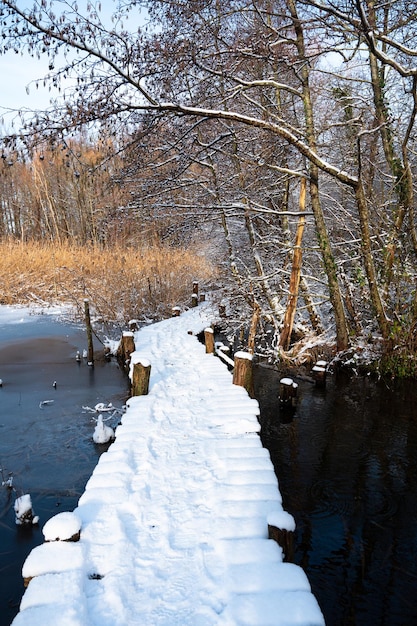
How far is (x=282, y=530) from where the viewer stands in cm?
257

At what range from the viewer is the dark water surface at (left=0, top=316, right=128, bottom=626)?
13.5ft

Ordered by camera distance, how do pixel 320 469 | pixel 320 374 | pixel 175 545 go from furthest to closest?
pixel 320 374 → pixel 320 469 → pixel 175 545

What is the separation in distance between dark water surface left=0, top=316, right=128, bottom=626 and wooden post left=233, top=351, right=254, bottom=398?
2.24m

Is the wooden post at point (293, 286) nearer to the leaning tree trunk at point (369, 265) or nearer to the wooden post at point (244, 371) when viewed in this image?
the leaning tree trunk at point (369, 265)

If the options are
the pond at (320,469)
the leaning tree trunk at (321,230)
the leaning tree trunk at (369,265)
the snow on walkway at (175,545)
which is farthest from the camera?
the leaning tree trunk at (321,230)

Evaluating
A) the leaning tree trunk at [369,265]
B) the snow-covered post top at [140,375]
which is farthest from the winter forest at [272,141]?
the snow-covered post top at [140,375]

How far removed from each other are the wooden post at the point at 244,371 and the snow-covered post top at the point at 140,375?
122cm

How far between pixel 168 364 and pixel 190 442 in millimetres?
3202

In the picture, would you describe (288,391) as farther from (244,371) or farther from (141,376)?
Answer: (141,376)

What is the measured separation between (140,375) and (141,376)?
2cm

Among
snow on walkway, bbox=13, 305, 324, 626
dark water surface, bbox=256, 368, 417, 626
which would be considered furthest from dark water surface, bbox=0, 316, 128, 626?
dark water surface, bbox=256, 368, 417, 626

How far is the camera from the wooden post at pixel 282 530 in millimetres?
2572

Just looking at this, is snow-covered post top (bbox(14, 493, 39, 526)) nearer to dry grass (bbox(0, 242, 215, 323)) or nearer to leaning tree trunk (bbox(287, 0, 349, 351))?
leaning tree trunk (bbox(287, 0, 349, 351))

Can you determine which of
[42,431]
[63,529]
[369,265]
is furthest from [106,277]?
[63,529]
